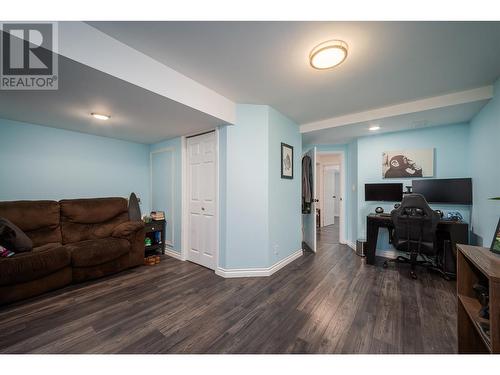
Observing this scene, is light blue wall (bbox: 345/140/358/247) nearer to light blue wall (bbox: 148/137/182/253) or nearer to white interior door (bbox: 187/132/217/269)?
white interior door (bbox: 187/132/217/269)

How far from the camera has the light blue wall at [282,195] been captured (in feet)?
A: 8.46

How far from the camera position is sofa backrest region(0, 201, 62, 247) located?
2227 mm

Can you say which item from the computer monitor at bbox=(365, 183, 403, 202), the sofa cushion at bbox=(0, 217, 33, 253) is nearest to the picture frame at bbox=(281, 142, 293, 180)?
the computer monitor at bbox=(365, 183, 403, 202)

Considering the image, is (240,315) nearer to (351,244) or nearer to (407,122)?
(351,244)

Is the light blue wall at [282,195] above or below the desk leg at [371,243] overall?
above

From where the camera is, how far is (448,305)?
1.82 metres

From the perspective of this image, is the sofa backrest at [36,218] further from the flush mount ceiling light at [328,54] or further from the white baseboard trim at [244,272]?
the flush mount ceiling light at [328,54]

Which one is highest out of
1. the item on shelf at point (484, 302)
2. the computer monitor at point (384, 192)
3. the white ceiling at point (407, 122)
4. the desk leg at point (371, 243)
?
the white ceiling at point (407, 122)

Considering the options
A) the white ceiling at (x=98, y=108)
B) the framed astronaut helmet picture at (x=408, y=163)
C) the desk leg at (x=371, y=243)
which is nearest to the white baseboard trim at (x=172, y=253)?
the white ceiling at (x=98, y=108)

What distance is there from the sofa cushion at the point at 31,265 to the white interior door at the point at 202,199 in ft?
4.87

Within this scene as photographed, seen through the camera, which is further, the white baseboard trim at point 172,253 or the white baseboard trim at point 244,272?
the white baseboard trim at point 172,253

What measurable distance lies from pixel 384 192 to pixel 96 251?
14.0ft
